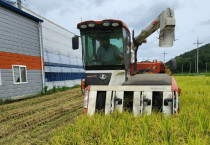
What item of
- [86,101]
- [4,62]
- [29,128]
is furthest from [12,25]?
[86,101]

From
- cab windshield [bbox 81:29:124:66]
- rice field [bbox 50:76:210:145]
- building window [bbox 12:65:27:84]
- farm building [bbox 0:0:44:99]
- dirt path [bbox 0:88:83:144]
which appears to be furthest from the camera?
building window [bbox 12:65:27:84]

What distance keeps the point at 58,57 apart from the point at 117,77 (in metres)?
11.1

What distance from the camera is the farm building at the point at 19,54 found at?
8.49 metres

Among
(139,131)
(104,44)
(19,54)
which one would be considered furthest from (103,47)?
(19,54)

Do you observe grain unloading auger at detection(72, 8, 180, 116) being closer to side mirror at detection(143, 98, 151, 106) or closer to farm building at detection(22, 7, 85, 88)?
side mirror at detection(143, 98, 151, 106)

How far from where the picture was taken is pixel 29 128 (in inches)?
168

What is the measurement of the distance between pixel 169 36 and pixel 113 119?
269 centimetres

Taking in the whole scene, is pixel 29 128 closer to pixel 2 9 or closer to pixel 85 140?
pixel 85 140

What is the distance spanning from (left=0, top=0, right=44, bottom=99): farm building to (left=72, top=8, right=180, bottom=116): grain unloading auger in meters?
6.38

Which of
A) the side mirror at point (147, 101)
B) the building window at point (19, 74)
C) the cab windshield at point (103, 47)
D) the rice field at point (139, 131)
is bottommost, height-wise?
the rice field at point (139, 131)

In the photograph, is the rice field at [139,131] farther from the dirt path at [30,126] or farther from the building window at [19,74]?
the building window at [19,74]

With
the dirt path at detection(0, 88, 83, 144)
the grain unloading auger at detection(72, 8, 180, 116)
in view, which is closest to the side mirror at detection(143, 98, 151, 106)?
the grain unloading auger at detection(72, 8, 180, 116)

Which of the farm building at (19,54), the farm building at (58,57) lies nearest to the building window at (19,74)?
the farm building at (19,54)

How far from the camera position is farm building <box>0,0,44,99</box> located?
8.49 meters
